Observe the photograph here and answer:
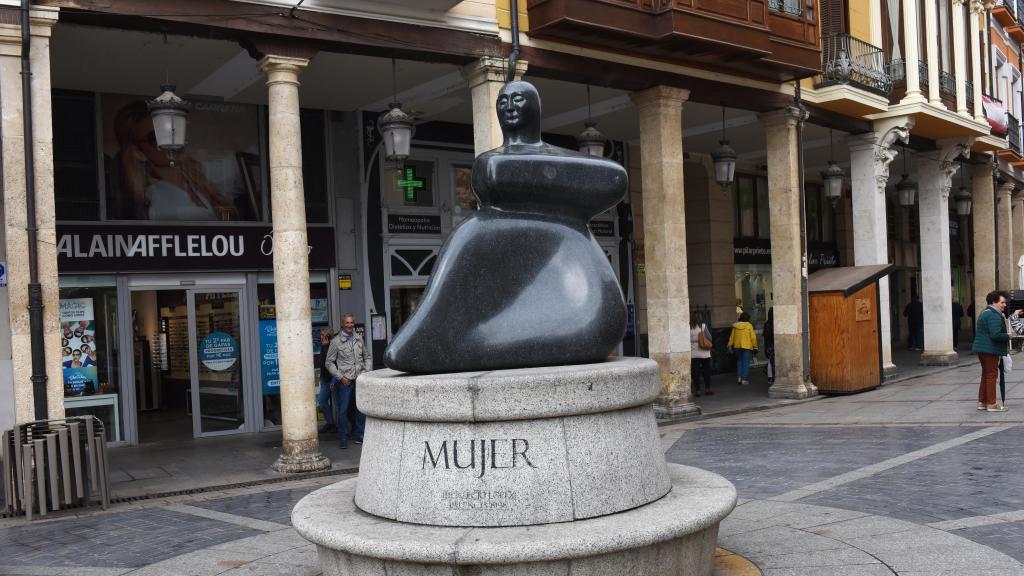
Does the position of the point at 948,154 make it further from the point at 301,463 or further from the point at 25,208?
the point at 25,208

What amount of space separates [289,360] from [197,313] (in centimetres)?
365

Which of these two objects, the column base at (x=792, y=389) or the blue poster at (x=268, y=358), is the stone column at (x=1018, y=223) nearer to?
the column base at (x=792, y=389)

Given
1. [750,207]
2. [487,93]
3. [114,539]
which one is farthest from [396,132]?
[750,207]

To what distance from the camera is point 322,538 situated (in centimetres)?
476

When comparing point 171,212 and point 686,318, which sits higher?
point 171,212

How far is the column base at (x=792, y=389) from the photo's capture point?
50.0 feet

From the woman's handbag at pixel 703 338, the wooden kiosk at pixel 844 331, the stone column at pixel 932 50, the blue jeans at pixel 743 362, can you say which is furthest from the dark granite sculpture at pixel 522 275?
the stone column at pixel 932 50

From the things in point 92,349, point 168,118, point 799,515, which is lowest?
point 799,515

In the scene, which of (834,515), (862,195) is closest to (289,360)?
(834,515)

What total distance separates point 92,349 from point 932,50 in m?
17.3

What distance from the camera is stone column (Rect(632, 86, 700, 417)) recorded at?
13.5 metres

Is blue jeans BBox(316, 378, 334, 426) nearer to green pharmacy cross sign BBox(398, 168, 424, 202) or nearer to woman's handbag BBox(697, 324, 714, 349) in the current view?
green pharmacy cross sign BBox(398, 168, 424, 202)

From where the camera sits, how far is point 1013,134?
2642 cm

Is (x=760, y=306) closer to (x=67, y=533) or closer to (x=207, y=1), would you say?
(x=207, y=1)
